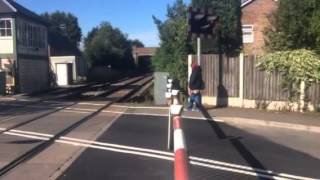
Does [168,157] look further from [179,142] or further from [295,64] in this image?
[295,64]

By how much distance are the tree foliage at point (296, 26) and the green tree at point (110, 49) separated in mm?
58210

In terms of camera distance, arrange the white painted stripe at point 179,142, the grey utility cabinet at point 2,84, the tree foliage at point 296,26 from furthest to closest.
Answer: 1. the grey utility cabinet at point 2,84
2. the tree foliage at point 296,26
3. the white painted stripe at point 179,142

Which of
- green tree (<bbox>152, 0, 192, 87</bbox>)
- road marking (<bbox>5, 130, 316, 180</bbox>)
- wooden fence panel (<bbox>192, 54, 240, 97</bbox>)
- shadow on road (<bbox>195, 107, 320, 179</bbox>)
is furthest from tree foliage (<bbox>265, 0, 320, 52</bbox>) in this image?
road marking (<bbox>5, 130, 316, 180</bbox>)

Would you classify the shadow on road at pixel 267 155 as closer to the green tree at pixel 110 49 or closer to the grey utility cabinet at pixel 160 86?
the grey utility cabinet at pixel 160 86

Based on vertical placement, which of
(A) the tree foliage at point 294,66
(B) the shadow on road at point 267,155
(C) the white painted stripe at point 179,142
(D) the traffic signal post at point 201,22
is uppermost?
(D) the traffic signal post at point 201,22

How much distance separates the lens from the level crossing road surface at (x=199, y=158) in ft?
30.6

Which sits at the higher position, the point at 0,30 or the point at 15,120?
the point at 0,30

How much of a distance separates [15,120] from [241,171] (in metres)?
9.78

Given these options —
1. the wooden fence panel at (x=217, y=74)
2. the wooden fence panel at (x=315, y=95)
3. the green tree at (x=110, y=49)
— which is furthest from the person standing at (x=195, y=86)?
the green tree at (x=110, y=49)

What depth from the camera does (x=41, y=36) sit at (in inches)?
1897

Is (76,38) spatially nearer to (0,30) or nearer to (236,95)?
(0,30)

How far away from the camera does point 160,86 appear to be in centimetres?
2177

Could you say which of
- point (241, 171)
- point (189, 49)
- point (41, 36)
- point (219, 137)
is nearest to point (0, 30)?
point (41, 36)

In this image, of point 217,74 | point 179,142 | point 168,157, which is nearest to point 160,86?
point 217,74
